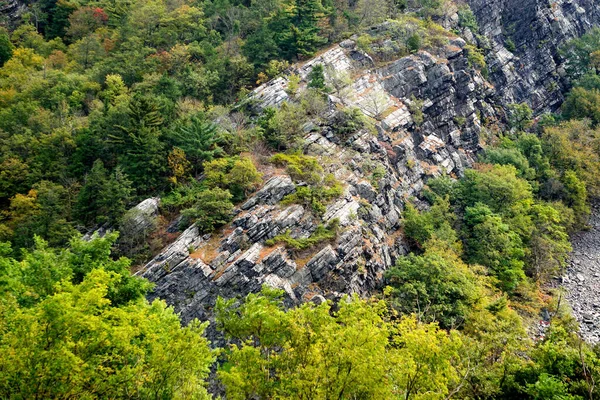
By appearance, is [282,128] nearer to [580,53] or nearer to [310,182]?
[310,182]

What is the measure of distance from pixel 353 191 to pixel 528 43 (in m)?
42.9

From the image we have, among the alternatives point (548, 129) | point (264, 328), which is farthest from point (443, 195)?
point (264, 328)

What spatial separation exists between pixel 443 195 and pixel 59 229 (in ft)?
105

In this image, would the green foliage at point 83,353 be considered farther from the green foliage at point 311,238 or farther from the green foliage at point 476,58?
the green foliage at point 476,58

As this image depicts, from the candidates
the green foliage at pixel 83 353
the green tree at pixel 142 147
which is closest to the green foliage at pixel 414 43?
the green tree at pixel 142 147

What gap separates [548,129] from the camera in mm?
48094

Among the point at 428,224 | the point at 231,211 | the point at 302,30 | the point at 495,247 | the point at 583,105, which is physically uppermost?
the point at 302,30

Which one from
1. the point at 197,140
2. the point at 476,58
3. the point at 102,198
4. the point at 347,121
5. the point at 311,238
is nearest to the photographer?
the point at 311,238

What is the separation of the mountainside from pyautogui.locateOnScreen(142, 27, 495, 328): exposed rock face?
9 centimetres

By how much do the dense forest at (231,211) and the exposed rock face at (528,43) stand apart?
9.77 feet

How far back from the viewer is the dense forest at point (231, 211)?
41.3 ft

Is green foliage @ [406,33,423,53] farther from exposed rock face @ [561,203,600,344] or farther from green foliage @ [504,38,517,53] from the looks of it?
exposed rock face @ [561,203,600,344]

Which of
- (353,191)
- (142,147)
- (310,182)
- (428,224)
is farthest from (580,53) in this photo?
(142,147)

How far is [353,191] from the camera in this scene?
108ft
